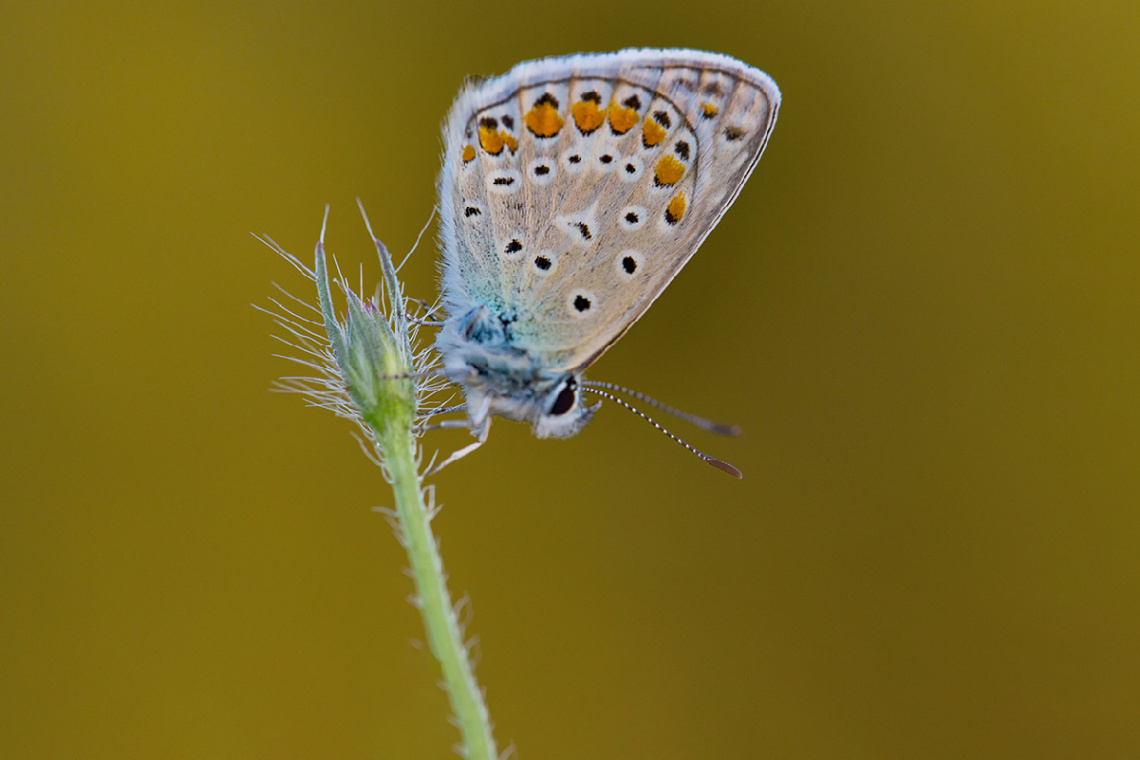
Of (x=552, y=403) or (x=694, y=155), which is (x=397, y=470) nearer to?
(x=552, y=403)

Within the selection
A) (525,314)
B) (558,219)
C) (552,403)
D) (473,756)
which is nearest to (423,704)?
(473,756)

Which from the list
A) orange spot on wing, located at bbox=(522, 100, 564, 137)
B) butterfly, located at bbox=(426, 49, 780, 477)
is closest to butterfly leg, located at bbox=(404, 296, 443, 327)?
butterfly, located at bbox=(426, 49, 780, 477)

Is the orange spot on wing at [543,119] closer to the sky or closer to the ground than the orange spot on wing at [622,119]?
closer to the sky

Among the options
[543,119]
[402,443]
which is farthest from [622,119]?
[402,443]

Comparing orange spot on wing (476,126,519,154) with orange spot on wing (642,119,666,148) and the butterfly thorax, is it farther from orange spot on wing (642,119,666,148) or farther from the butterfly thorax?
the butterfly thorax

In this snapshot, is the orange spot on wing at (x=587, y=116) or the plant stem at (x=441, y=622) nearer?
the plant stem at (x=441, y=622)

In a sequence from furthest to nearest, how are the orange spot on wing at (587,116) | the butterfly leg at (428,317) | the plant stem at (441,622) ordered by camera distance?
1. the orange spot on wing at (587,116)
2. the butterfly leg at (428,317)
3. the plant stem at (441,622)

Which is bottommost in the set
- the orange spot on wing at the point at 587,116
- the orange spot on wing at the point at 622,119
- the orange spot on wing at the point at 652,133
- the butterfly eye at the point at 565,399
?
the butterfly eye at the point at 565,399

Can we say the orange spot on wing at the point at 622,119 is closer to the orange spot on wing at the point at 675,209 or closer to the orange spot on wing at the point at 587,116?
the orange spot on wing at the point at 587,116

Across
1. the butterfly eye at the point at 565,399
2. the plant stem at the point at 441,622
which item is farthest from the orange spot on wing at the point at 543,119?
the plant stem at the point at 441,622
